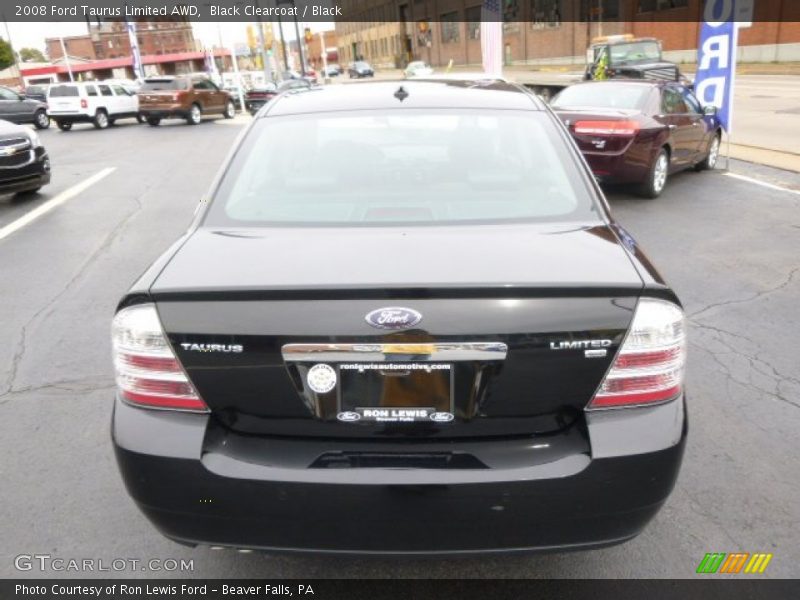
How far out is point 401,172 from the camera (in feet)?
10.3

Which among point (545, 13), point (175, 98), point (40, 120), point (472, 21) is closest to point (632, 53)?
point (175, 98)

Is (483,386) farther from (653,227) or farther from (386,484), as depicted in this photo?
(653,227)

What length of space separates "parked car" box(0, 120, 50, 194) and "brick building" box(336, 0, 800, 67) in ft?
136

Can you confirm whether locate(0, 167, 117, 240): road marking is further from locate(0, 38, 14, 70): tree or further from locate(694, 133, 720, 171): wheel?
locate(0, 38, 14, 70): tree

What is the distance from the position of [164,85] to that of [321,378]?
27.0 metres

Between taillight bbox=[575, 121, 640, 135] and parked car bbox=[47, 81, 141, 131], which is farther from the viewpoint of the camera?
parked car bbox=[47, 81, 141, 131]

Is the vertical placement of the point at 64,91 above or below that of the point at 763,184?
above

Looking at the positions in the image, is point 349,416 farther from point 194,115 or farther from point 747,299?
point 194,115

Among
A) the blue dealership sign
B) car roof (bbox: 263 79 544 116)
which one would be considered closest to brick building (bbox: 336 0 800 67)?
the blue dealership sign

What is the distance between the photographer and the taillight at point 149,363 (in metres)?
2.16

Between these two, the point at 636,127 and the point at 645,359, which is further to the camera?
the point at 636,127

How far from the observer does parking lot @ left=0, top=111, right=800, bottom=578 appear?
9.07 ft

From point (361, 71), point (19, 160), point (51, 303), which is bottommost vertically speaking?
point (361, 71)

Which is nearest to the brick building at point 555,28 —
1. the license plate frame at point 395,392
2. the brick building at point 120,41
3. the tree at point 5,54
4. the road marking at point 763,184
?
the road marking at point 763,184
